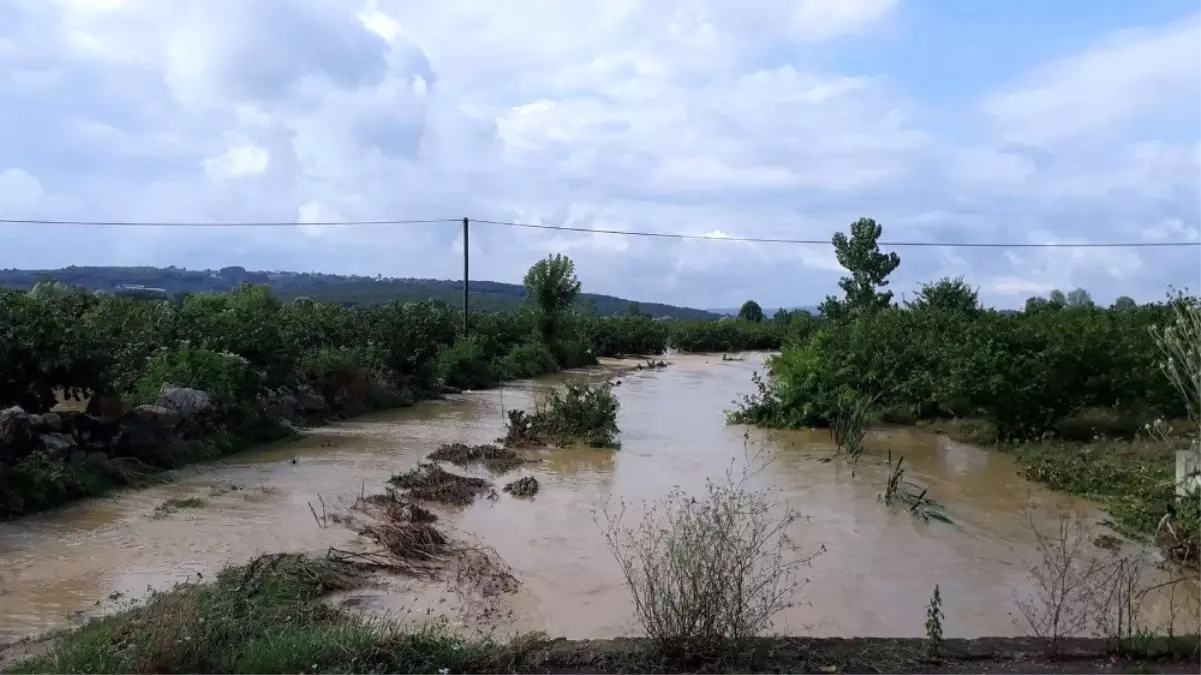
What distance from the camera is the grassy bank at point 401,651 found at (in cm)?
454

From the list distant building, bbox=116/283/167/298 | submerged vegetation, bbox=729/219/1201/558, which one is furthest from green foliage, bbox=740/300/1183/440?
distant building, bbox=116/283/167/298

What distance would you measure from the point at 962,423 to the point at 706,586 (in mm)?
13736

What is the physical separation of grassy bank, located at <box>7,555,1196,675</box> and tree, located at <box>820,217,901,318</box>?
2593 cm

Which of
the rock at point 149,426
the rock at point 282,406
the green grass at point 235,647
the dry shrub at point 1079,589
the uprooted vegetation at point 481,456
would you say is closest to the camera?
the green grass at point 235,647

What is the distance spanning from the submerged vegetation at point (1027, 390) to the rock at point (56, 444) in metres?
10.4

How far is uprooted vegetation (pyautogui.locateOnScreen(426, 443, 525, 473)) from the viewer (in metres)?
13.6

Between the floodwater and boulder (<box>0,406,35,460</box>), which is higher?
boulder (<box>0,406,35,460</box>)

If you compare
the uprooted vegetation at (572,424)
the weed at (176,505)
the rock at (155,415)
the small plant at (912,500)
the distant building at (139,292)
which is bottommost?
the weed at (176,505)

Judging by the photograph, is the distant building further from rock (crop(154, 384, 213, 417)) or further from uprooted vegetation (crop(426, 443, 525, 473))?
uprooted vegetation (crop(426, 443, 525, 473))

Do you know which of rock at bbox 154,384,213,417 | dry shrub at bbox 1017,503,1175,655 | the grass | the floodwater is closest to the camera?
dry shrub at bbox 1017,503,1175,655

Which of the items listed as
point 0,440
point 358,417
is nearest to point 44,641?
point 0,440

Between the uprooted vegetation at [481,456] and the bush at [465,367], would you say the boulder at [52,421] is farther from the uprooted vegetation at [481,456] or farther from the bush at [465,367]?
the bush at [465,367]

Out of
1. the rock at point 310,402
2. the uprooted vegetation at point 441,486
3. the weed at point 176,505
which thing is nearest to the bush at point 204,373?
the rock at point 310,402

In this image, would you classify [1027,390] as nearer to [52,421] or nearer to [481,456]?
[481,456]
